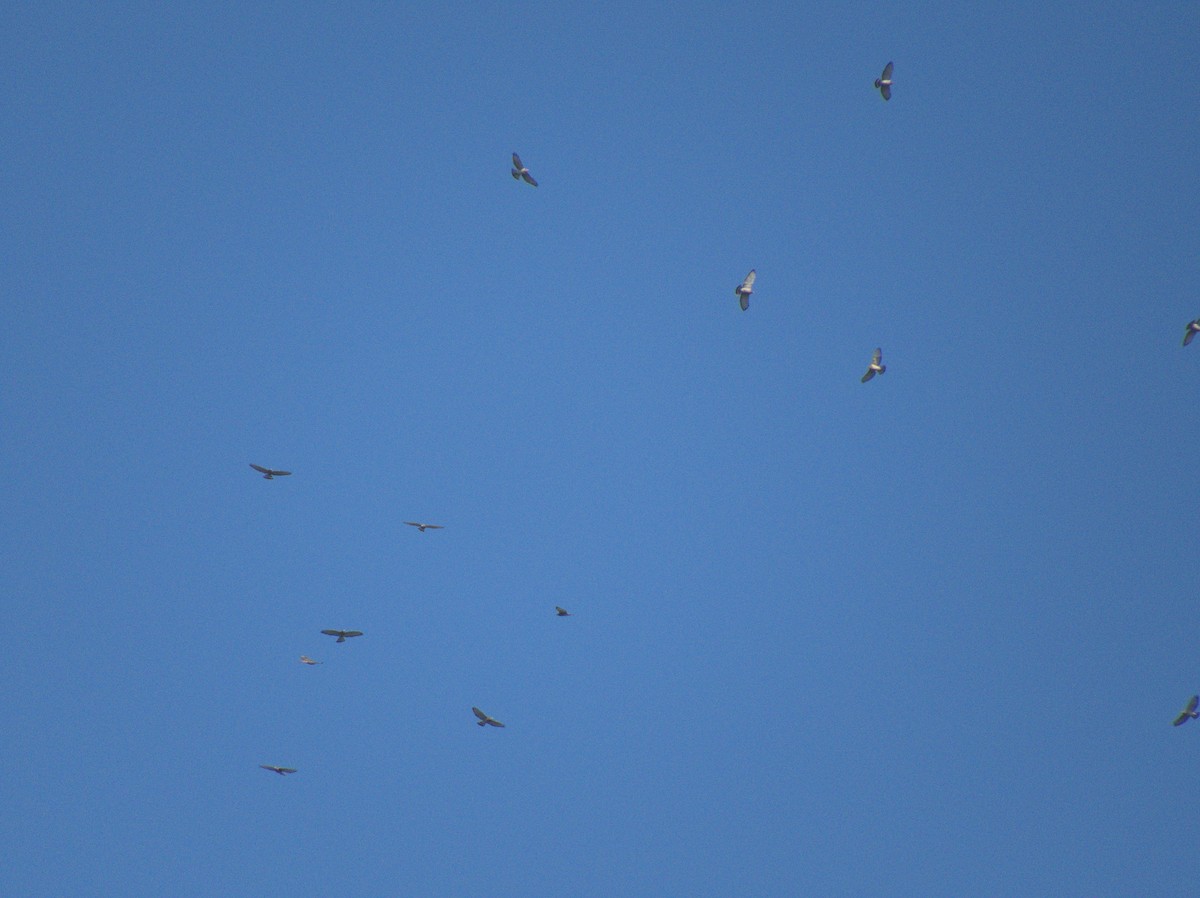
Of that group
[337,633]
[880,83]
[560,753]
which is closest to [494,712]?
[560,753]

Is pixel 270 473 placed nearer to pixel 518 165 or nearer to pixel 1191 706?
pixel 518 165

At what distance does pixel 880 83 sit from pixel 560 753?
177 m

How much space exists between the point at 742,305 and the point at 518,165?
10159mm

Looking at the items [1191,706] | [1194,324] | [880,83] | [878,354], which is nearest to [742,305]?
[878,354]

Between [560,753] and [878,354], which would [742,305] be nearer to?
[878,354]

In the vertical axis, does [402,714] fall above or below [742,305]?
below

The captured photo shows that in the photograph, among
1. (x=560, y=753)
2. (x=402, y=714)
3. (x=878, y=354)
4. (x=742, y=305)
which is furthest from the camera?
(x=560, y=753)

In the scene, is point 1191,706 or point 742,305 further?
point 1191,706

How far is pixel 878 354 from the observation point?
38.9 metres

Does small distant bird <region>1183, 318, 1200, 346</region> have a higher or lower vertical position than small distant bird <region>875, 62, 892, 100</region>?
lower

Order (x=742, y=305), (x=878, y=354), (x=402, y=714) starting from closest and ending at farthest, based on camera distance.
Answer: (x=742, y=305), (x=878, y=354), (x=402, y=714)

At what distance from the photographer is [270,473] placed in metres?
39.2

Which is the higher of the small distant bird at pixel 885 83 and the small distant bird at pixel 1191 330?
the small distant bird at pixel 885 83

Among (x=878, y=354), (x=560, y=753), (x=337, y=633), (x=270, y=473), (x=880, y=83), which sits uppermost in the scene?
(x=880, y=83)
